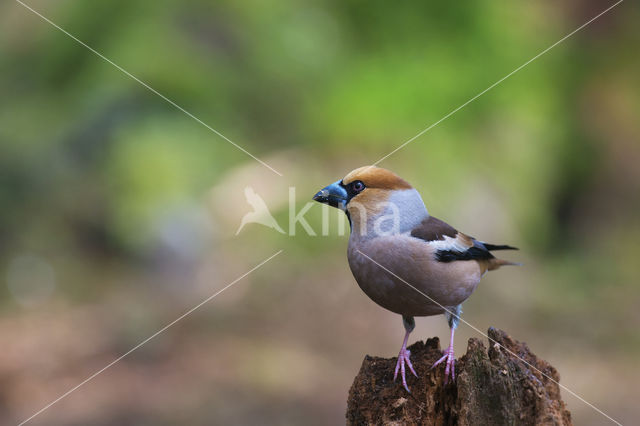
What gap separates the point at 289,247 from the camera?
8.72 metres

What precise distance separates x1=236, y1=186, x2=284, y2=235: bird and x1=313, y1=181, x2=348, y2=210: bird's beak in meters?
4.89

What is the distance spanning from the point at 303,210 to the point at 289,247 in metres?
1.00

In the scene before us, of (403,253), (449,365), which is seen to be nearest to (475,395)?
(449,365)

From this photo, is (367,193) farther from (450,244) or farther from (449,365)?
(449,365)

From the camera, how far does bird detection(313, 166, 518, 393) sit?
3.12m

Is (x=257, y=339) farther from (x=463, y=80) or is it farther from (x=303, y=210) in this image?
(x=463, y=80)

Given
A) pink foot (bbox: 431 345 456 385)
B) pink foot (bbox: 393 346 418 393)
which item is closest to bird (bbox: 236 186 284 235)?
pink foot (bbox: 393 346 418 393)

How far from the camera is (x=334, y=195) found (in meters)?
3.35

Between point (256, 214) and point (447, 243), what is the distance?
5.45 m

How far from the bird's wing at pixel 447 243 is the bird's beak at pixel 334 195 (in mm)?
404

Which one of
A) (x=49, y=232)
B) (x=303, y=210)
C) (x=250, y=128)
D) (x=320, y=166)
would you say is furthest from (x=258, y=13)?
(x=49, y=232)

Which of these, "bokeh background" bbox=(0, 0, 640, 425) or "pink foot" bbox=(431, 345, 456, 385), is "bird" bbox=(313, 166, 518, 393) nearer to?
"pink foot" bbox=(431, 345, 456, 385)

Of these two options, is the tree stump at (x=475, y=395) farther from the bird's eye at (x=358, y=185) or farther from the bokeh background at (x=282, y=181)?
the bokeh background at (x=282, y=181)
